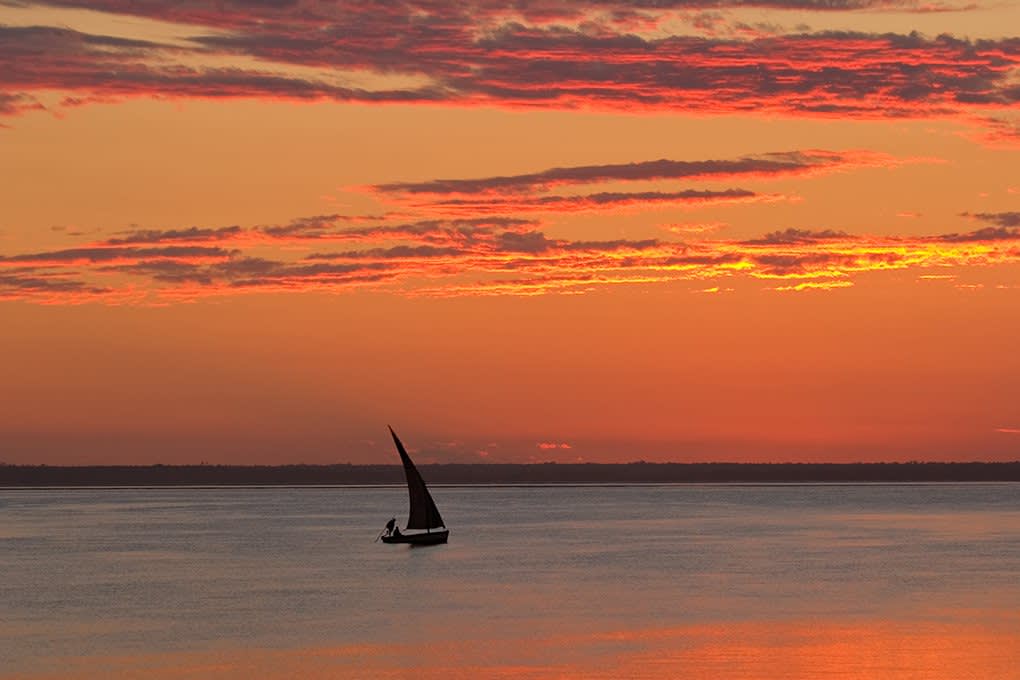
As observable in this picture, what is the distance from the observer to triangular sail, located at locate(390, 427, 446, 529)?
9550 centimetres

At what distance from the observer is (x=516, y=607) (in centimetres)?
6231

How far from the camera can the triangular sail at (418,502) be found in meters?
95.5

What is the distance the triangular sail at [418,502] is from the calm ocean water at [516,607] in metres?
1.78

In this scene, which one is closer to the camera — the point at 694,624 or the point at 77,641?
the point at 77,641

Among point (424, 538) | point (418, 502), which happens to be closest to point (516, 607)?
point (418, 502)

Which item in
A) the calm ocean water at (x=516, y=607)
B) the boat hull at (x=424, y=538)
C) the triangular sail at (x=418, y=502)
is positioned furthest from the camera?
the boat hull at (x=424, y=538)

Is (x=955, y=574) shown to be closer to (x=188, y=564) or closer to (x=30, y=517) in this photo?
(x=188, y=564)

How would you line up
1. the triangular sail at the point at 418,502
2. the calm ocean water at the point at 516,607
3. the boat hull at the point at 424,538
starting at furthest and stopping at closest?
the boat hull at the point at 424,538 → the triangular sail at the point at 418,502 → the calm ocean water at the point at 516,607

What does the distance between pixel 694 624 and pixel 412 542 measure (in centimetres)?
4983

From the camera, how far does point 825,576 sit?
77875 mm

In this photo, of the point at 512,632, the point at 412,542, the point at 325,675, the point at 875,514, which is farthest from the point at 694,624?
the point at 875,514

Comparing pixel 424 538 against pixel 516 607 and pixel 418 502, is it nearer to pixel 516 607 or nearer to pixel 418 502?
pixel 418 502

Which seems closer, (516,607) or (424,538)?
(516,607)

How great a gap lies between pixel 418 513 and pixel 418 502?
1450mm
